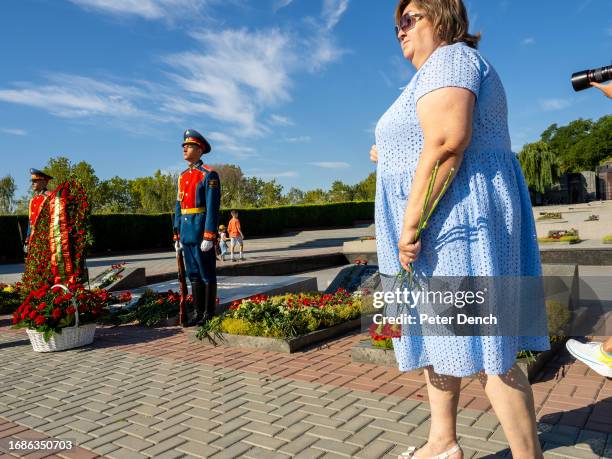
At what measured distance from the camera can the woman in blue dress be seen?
1.72m

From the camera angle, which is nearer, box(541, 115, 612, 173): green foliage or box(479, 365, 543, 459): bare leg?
box(479, 365, 543, 459): bare leg

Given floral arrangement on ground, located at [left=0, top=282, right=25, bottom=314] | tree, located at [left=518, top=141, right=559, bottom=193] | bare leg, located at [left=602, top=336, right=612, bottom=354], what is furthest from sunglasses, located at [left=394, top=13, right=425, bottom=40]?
tree, located at [left=518, top=141, right=559, bottom=193]

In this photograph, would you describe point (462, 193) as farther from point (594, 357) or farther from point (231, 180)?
point (231, 180)

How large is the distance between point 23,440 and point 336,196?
65.4 m

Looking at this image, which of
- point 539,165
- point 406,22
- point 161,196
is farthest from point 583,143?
point 406,22

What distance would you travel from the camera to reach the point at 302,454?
258 centimetres

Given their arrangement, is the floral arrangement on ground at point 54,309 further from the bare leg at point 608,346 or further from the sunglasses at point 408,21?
the bare leg at point 608,346

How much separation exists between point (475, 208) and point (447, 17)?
29.2 inches

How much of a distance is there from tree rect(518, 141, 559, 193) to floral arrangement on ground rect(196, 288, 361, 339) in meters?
49.9

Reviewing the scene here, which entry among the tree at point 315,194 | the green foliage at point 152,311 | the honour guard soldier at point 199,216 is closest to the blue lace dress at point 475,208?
the honour guard soldier at point 199,216

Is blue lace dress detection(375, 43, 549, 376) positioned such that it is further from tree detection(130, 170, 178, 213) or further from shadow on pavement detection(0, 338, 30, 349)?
tree detection(130, 170, 178, 213)

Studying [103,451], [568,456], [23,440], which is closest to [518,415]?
[568,456]

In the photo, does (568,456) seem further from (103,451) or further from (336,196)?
(336,196)

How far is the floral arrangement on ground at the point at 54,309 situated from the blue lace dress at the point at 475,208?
15.6 feet
